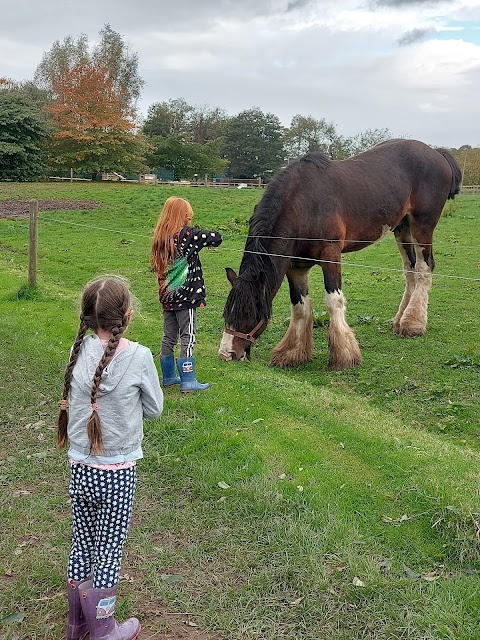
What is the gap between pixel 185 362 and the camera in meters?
5.58

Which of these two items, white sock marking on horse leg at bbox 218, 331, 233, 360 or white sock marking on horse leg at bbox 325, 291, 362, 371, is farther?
white sock marking on horse leg at bbox 325, 291, 362, 371

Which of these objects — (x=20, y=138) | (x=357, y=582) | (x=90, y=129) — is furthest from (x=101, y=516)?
(x=90, y=129)

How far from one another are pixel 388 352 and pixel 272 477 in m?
4.00

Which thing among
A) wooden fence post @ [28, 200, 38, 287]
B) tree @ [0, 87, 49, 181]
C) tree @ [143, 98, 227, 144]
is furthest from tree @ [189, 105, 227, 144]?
wooden fence post @ [28, 200, 38, 287]

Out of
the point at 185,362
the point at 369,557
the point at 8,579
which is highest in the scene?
the point at 185,362

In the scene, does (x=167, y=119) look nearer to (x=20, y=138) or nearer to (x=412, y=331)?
(x=20, y=138)

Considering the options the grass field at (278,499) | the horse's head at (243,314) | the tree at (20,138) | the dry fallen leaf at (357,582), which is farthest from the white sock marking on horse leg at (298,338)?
the tree at (20,138)

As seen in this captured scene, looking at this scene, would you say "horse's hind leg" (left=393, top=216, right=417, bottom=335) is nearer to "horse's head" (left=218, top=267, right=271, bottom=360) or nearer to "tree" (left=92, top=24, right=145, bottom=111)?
"horse's head" (left=218, top=267, right=271, bottom=360)

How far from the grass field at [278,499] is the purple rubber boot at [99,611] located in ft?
0.80

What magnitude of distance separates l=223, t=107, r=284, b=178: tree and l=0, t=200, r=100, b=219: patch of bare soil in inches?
1391

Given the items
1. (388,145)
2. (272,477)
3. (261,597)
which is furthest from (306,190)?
(261,597)

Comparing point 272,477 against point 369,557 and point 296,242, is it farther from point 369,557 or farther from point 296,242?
point 296,242

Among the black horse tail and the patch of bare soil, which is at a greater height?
the black horse tail

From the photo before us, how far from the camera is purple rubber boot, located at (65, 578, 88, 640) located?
267cm
